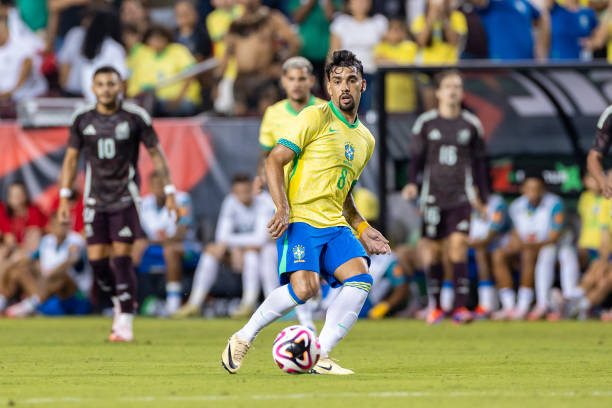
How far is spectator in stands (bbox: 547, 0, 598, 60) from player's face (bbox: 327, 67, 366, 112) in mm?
9759

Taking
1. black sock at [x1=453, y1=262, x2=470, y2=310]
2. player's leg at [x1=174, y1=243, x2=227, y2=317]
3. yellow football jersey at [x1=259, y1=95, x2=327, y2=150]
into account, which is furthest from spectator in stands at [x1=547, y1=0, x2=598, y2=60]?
yellow football jersey at [x1=259, y1=95, x2=327, y2=150]

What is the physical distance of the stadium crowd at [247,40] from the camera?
58.1 feet

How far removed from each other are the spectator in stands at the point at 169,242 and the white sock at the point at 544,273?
4.93 meters

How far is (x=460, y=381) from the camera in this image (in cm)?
792

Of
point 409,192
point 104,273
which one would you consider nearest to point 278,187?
point 104,273

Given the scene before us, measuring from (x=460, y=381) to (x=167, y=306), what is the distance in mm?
10321

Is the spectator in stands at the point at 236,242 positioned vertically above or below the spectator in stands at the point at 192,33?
below

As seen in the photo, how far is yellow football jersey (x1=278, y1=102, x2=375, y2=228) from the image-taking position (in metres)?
8.37

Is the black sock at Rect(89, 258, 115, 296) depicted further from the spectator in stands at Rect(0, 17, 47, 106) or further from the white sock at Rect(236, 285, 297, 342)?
the spectator in stands at Rect(0, 17, 47, 106)

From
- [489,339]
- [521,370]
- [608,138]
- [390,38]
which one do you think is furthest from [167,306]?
[521,370]

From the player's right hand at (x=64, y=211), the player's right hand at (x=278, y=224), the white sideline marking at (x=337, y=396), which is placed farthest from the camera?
the player's right hand at (x=64, y=211)

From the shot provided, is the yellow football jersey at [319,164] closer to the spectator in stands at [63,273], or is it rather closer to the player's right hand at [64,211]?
the player's right hand at [64,211]

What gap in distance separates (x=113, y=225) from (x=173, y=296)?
225 inches

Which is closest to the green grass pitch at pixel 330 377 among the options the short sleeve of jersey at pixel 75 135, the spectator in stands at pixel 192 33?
the short sleeve of jersey at pixel 75 135
